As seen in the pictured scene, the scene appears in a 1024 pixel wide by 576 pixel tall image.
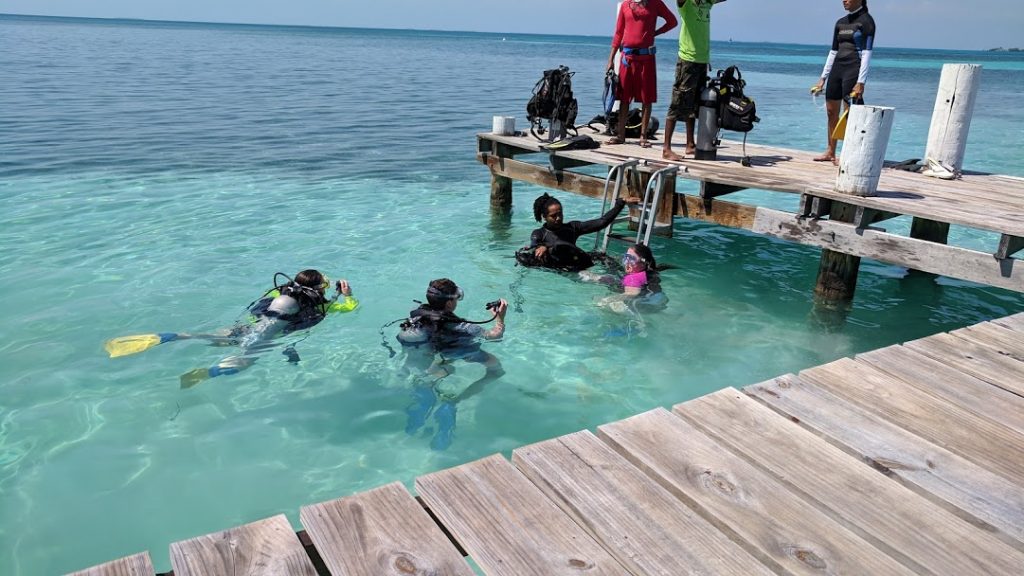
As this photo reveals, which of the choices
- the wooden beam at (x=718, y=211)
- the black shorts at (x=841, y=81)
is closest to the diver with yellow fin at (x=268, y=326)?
the wooden beam at (x=718, y=211)

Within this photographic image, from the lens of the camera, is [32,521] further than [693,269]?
No

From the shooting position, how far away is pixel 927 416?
11.2 ft

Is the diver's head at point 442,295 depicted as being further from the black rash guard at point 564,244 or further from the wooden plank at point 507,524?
the wooden plank at point 507,524

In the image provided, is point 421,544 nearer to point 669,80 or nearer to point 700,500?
point 700,500

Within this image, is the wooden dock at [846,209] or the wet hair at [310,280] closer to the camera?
the wooden dock at [846,209]

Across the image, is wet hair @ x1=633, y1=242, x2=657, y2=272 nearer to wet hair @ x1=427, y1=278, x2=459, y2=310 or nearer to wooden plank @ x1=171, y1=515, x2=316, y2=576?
wet hair @ x1=427, y1=278, x2=459, y2=310

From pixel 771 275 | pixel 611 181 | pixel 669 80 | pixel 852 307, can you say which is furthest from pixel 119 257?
pixel 669 80

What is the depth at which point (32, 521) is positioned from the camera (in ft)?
16.3

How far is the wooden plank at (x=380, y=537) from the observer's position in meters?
2.35

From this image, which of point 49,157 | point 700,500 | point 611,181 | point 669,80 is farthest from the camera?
point 669,80

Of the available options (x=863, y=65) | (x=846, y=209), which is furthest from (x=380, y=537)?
(x=863, y=65)

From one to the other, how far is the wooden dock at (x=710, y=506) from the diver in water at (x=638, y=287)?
4.71 m

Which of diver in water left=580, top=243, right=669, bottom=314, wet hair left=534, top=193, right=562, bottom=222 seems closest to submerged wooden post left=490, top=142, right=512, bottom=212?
wet hair left=534, top=193, right=562, bottom=222

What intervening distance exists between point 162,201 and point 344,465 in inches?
375
